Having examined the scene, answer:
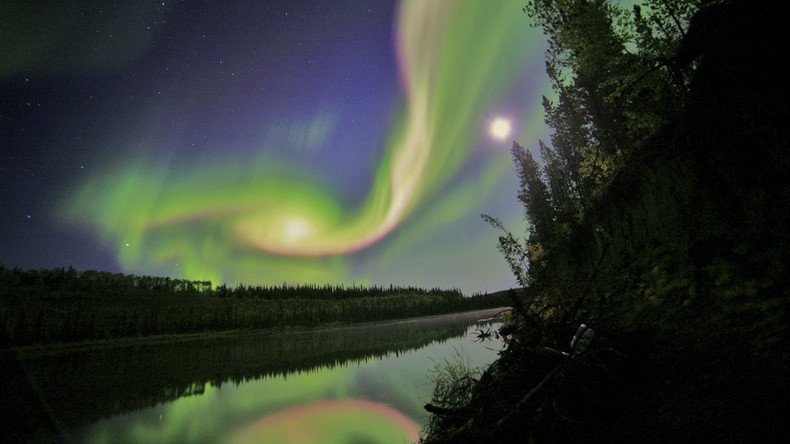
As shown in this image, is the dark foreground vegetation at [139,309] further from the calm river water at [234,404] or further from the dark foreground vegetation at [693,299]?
the dark foreground vegetation at [693,299]

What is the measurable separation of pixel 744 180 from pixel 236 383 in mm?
32370

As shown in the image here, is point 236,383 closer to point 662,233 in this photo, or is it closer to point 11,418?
point 11,418

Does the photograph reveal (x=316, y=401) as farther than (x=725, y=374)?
Yes

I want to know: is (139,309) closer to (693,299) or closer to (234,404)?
(234,404)

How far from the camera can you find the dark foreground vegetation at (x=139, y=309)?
248 ft

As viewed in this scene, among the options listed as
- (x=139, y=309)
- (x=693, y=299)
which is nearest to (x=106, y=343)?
(x=139, y=309)

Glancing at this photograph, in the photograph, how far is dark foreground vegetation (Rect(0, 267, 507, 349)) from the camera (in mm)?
75500

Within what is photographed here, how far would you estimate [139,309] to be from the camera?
97500mm

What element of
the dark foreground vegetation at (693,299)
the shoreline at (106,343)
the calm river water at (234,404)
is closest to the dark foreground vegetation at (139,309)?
the shoreline at (106,343)

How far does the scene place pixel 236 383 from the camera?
2816 centimetres

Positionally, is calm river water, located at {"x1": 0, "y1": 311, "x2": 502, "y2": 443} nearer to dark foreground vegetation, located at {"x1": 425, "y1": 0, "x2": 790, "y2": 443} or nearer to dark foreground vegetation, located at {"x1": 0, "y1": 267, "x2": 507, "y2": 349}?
Answer: dark foreground vegetation, located at {"x1": 425, "y1": 0, "x2": 790, "y2": 443}

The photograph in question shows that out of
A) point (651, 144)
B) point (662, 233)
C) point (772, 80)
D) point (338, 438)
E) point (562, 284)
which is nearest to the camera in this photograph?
point (772, 80)

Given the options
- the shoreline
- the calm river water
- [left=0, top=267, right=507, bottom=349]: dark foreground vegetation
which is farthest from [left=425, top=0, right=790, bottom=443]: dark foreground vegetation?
[left=0, top=267, right=507, bottom=349]: dark foreground vegetation

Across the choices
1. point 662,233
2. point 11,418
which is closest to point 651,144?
point 662,233
